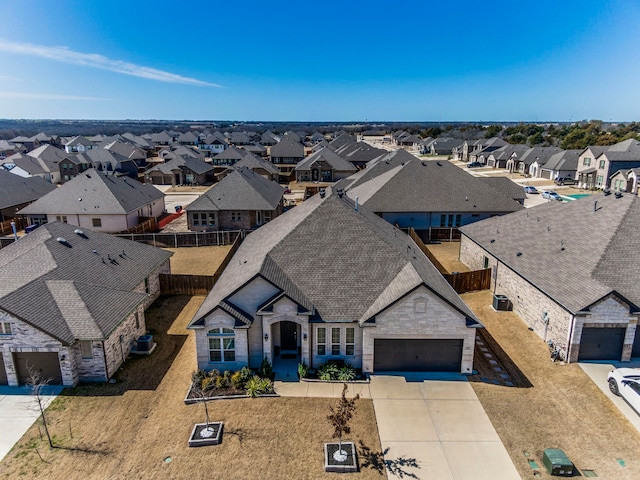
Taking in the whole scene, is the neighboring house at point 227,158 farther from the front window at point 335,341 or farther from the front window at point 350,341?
the front window at point 350,341

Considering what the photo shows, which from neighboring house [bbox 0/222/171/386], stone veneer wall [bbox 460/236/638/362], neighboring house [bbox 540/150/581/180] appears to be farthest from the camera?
neighboring house [bbox 540/150/581/180]

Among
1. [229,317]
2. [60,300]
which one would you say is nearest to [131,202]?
[60,300]

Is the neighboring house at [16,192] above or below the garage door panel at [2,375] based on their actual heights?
above

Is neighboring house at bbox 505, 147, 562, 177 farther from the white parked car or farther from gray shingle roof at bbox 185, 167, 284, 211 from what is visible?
the white parked car

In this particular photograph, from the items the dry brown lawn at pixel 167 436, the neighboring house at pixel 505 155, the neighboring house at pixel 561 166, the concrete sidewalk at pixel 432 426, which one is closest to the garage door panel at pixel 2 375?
the dry brown lawn at pixel 167 436

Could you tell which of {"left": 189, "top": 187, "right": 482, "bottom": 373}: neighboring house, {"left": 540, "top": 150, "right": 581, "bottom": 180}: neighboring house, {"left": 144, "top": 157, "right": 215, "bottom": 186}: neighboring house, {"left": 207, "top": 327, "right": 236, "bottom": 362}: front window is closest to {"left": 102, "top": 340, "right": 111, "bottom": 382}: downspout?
{"left": 189, "top": 187, "right": 482, "bottom": 373}: neighboring house

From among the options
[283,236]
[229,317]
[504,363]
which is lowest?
[504,363]

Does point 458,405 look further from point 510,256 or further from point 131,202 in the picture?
point 131,202
